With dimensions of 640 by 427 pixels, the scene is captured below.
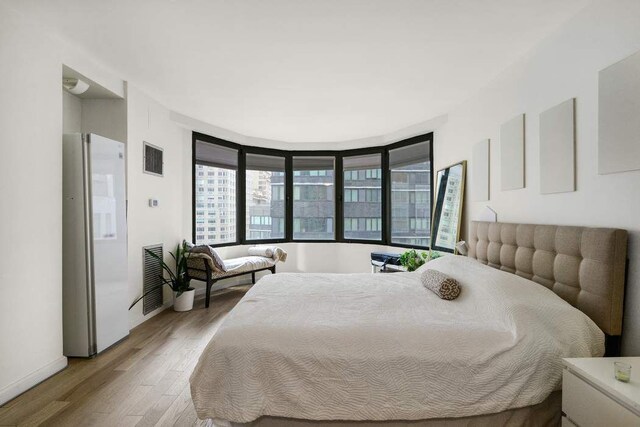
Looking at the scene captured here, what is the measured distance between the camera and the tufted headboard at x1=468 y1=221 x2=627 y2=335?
1.58m

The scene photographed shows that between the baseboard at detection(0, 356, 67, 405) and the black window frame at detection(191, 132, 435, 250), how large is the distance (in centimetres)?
238

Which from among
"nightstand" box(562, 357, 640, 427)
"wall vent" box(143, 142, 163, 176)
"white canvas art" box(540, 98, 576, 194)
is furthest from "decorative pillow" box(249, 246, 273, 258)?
"nightstand" box(562, 357, 640, 427)

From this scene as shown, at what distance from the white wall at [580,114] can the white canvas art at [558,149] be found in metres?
0.04

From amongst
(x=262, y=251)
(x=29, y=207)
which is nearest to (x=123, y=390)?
(x=29, y=207)

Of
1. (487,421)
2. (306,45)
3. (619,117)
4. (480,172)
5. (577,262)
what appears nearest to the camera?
(487,421)

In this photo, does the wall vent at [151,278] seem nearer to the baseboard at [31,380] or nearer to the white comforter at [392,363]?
the baseboard at [31,380]

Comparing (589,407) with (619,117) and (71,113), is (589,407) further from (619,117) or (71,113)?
(71,113)

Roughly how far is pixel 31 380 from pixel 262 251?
122 inches

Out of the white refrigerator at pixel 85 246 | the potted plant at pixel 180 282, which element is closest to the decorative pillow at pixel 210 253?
the potted plant at pixel 180 282

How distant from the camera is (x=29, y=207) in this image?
2141 mm

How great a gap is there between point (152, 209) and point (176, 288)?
102 centimetres

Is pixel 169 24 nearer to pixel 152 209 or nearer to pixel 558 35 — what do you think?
pixel 152 209

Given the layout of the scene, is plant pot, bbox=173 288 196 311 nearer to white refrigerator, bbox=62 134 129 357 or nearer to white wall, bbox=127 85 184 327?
white wall, bbox=127 85 184 327

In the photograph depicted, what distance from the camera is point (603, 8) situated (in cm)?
174
